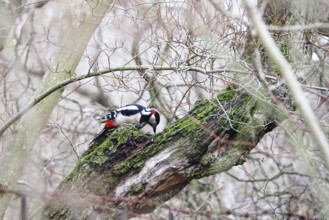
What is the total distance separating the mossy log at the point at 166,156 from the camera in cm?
559

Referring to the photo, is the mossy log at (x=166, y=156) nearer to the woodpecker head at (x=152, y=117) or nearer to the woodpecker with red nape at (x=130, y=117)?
the woodpecker with red nape at (x=130, y=117)

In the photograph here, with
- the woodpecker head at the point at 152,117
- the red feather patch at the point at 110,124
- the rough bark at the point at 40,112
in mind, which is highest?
the rough bark at the point at 40,112

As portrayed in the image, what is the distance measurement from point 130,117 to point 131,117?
0.01 meters

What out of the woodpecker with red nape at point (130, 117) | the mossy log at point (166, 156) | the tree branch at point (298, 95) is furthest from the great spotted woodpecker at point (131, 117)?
the tree branch at point (298, 95)

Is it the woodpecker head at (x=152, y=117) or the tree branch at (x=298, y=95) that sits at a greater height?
the woodpecker head at (x=152, y=117)

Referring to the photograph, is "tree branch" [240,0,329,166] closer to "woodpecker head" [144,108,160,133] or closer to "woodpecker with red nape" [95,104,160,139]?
"woodpecker with red nape" [95,104,160,139]

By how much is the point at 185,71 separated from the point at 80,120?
3.70 meters

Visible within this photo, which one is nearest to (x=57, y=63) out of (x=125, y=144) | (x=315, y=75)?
(x=125, y=144)

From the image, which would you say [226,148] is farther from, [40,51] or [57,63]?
[40,51]

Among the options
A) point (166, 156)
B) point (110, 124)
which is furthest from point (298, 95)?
point (110, 124)

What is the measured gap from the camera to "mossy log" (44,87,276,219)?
220 inches

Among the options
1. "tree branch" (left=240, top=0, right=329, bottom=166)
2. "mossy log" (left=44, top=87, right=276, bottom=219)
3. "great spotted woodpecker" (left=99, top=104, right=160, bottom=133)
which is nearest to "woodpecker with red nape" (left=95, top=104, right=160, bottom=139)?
"great spotted woodpecker" (left=99, top=104, right=160, bottom=133)

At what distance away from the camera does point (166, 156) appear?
18.5 feet

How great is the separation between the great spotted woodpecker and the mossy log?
6.0 inches
